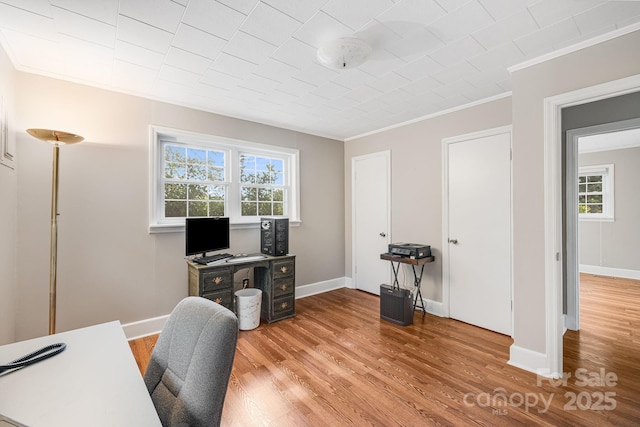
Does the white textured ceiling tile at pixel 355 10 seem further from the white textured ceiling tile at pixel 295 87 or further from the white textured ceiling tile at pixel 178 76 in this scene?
the white textured ceiling tile at pixel 178 76

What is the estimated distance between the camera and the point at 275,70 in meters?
2.47

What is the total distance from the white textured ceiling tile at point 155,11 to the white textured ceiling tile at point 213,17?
59 millimetres

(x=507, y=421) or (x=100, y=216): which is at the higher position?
(x=100, y=216)

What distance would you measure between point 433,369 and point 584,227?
19.4ft

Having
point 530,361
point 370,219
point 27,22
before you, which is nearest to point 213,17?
point 27,22

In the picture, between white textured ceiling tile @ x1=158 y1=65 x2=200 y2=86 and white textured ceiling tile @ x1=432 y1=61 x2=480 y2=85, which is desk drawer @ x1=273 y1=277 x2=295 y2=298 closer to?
white textured ceiling tile @ x1=158 y1=65 x2=200 y2=86

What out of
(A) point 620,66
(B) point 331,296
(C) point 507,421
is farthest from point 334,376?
(A) point 620,66

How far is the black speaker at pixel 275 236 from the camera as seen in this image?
3508mm

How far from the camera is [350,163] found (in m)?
4.79

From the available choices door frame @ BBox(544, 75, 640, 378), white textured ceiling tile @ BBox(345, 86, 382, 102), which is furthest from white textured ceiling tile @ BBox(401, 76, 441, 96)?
door frame @ BBox(544, 75, 640, 378)

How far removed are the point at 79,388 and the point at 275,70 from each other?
2.45 metres

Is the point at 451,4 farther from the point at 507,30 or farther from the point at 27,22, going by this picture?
the point at 27,22

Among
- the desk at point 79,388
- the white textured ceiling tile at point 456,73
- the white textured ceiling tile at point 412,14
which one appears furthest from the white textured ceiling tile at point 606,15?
the desk at point 79,388

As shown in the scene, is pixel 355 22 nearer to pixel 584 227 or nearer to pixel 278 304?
pixel 278 304
